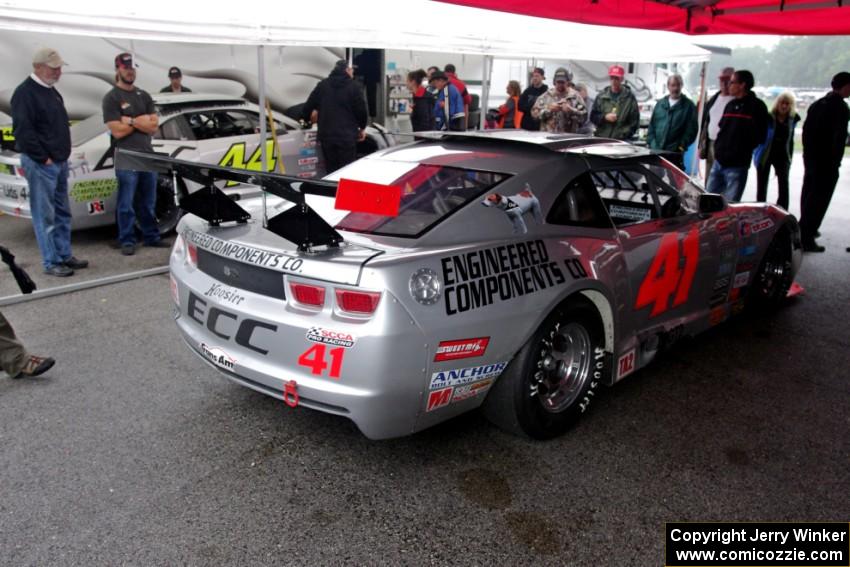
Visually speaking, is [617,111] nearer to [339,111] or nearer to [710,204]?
[339,111]

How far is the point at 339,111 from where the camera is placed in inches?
311

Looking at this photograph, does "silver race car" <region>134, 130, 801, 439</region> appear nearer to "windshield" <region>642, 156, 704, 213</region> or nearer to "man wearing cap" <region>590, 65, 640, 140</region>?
"windshield" <region>642, 156, 704, 213</region>

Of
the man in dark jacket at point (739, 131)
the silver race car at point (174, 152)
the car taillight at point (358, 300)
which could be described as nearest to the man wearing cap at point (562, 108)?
the man in dark jacket at point (739, 131)

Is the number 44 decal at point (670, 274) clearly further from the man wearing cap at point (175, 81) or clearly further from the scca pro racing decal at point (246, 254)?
the man wearing cap at point (175, 81)

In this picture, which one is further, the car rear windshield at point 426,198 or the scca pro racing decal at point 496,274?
the car rear windshield at point 426,198

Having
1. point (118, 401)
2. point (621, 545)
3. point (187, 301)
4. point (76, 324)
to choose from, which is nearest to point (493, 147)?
point (187, 301)

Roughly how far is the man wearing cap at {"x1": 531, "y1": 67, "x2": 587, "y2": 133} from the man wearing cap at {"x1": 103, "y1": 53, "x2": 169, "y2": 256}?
15.4 ft

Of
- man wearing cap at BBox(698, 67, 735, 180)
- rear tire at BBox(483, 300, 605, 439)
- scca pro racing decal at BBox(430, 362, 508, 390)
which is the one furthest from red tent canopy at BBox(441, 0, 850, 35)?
scca pro racing decal at BBox(430, 362, 508, 390)

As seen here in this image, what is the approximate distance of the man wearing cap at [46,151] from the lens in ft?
18.4

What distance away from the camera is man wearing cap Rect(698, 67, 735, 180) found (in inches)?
321

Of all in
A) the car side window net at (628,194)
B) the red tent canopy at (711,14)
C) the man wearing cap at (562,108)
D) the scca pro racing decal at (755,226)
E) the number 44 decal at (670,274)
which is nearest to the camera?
the number 44 decal at (670,274)

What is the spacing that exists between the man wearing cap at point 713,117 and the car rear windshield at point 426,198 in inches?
231

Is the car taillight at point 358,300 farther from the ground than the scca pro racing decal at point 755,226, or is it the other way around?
the car taillight at point 358,300

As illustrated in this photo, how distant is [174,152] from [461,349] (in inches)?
225
